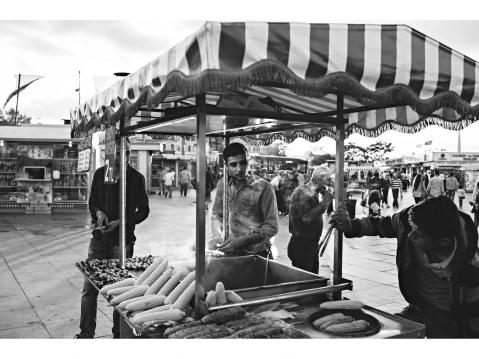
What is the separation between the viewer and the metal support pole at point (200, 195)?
8.13ft

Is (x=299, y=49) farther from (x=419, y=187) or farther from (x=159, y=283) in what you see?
(x=419, y=187)

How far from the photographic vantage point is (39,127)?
16.0m

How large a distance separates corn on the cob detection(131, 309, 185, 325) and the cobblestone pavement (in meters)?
1.51

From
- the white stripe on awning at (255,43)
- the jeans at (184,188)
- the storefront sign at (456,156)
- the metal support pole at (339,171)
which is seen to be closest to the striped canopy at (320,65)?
the white stripe on awning at (255,43)

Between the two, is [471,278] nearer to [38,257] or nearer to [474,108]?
[474,108]

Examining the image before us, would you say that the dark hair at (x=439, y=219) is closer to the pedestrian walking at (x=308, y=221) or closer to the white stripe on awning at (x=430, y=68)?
the white stripe on awning at (x=430, y=68)

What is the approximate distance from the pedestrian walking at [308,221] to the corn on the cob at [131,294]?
100 inches

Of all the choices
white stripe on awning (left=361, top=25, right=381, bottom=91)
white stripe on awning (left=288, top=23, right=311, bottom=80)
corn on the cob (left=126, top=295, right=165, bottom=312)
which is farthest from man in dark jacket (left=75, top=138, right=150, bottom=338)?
white stripe on awning (left=361, top=25, right=381, bottom=91)

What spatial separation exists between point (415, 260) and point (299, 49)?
1.76 metres

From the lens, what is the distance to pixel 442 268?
2.77 m

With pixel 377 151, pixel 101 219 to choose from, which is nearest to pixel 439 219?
pixel 101 219

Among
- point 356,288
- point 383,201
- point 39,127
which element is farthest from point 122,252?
point 383,201

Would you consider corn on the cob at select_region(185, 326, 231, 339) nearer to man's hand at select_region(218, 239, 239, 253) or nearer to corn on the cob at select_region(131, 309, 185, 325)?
corn on the cob at select_region(131, 309, 185, 325)

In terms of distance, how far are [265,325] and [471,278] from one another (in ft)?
4.61
